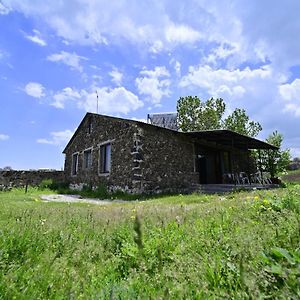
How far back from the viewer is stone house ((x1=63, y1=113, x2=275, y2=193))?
524 inches

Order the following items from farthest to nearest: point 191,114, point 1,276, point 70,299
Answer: point 191,114
point 1,276
point 70,299

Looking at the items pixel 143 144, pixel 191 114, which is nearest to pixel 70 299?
pixel 143 144

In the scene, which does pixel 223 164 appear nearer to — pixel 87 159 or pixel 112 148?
pixel 112 148

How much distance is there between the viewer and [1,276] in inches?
83.7

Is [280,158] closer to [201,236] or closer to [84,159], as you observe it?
[84,159]

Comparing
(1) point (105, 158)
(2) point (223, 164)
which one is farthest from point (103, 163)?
(2) point (223, 164)

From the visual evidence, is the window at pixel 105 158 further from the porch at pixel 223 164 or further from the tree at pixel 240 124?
the tree at pixel 240 124

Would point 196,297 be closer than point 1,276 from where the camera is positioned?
Yes

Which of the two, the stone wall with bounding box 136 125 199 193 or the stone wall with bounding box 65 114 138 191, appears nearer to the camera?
the stone wall with bounding box 136 125 199 193

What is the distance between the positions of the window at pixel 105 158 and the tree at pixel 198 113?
1836 cm

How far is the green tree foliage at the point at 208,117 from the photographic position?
32469mm

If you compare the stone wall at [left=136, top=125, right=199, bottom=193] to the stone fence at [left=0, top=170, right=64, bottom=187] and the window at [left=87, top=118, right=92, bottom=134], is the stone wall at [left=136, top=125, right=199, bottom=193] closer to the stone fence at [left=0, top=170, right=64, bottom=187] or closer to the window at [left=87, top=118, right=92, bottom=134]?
the window at [left=87, top=118, right=92, bottom=134]

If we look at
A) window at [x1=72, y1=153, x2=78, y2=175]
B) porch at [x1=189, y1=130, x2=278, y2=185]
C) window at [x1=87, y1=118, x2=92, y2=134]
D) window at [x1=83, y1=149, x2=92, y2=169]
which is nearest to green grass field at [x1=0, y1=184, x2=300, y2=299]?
window at [x1=83, y1=149, x2=92, y2=169]

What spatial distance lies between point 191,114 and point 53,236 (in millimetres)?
31701
